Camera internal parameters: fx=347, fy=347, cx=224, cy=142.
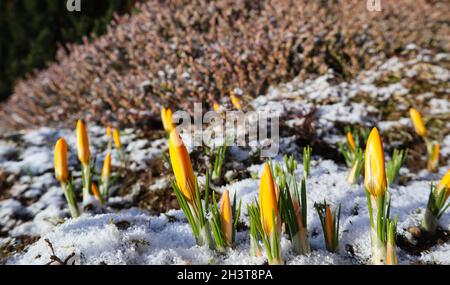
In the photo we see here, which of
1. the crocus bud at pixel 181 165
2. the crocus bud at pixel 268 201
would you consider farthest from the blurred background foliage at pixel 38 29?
the crocus bud at pixel 268 201

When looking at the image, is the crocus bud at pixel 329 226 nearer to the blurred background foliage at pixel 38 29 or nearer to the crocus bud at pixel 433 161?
the crocus bud at pixel 433 161

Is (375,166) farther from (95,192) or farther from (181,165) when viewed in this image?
(95,192)

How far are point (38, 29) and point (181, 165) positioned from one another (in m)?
5.44

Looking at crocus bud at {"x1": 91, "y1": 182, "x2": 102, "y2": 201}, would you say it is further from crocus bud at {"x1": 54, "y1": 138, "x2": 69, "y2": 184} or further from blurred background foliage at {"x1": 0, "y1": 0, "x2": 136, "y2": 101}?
blurred background foliage at {"x1": 0, "y1": 0, "x2": 136, "y2": 101}

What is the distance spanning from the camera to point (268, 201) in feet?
3.92

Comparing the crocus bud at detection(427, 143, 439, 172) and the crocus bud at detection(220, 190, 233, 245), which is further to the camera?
the crocus bud at detection(427, 143, 439, 172)

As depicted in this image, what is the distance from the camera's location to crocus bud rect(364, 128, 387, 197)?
1.16 meters

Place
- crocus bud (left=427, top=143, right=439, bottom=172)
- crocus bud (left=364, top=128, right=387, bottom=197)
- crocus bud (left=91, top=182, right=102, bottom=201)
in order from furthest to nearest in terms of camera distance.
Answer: crocus bud (left=427, top=143, right=439, bottom=172), crocus bud (left=91, top=182, right=102, bottom=201), crocus bud (left=364, top=128, right=387, bottom=197)

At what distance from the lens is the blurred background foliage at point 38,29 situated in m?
5.28

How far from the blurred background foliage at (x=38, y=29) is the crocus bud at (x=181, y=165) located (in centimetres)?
451

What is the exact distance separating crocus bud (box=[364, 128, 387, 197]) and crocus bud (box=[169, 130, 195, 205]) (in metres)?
0.62

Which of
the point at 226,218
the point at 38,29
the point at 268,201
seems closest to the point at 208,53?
the point at 226,218

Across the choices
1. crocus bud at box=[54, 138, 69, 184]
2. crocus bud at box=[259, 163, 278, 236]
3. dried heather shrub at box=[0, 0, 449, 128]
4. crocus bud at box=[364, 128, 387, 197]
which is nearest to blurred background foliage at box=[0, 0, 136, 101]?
dried heather shrub at box=[0, 0, 449, 128]
